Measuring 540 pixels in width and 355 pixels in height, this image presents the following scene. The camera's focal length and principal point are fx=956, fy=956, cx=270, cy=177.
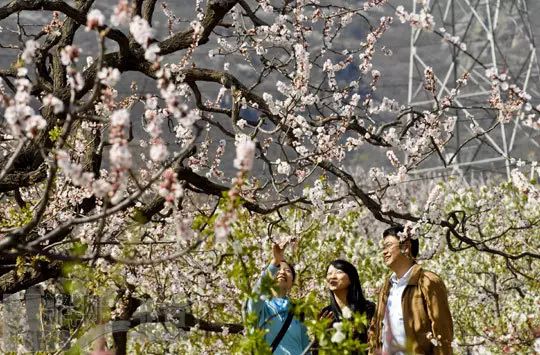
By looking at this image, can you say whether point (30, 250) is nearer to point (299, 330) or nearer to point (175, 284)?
point (299, 330)

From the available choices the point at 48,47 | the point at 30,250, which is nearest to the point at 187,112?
the point at 30,250

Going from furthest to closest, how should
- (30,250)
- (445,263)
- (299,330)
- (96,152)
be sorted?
(445,263), (96,152), (299,330), (30,250)

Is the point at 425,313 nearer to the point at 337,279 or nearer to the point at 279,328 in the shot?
the point at 337,279

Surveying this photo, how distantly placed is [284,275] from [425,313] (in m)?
0.76

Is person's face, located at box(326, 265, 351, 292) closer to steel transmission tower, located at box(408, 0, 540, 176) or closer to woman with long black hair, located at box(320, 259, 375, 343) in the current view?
woman with long black hair, located at box(320, 259, 375, 343)

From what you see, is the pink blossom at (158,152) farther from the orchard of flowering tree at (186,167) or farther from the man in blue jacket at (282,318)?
the man in blue jacket at (282,318)

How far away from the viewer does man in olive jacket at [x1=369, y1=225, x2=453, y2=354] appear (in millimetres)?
4918

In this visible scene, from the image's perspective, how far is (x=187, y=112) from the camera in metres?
2.79

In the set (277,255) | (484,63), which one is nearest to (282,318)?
(277,255)

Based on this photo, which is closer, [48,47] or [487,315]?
[48,47]

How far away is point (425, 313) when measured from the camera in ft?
16.4

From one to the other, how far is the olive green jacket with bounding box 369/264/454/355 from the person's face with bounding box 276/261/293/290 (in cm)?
57

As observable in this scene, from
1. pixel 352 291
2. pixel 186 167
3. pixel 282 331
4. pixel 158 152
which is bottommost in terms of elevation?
pixel 282 331

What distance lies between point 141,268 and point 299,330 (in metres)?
3.51
